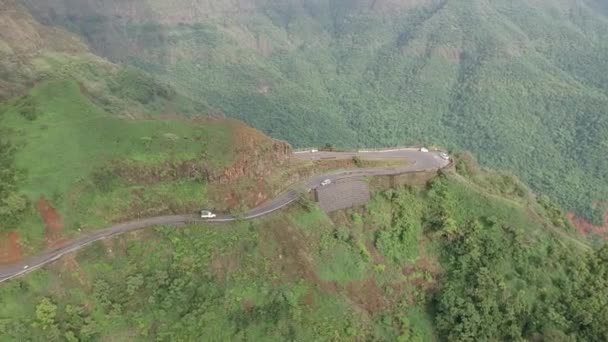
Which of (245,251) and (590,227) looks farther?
(590,227)

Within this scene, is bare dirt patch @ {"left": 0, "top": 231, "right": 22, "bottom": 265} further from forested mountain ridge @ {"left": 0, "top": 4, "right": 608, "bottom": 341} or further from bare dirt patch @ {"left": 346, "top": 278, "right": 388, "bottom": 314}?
bare dirt patch @ {"left": 346, "top": 278, "right": 388, "bottom": 314}

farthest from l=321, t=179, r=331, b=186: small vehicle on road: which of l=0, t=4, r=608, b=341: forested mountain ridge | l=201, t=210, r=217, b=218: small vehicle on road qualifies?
l=201, t=210, r=217, b=218: small vehicle on road

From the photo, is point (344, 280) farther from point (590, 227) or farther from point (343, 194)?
point (590, 227)

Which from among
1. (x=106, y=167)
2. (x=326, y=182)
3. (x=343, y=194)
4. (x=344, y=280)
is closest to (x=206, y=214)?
(x=106, y=167)

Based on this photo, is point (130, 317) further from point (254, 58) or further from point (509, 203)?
point (254, 58)

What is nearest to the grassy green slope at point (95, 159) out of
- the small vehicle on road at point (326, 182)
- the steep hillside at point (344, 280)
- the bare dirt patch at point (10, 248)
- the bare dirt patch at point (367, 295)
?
the bare dirt patch at point (10, 248)

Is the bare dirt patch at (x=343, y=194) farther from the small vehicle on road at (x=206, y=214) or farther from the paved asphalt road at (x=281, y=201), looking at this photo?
the small vehicle on road at (x=206, y=214)
